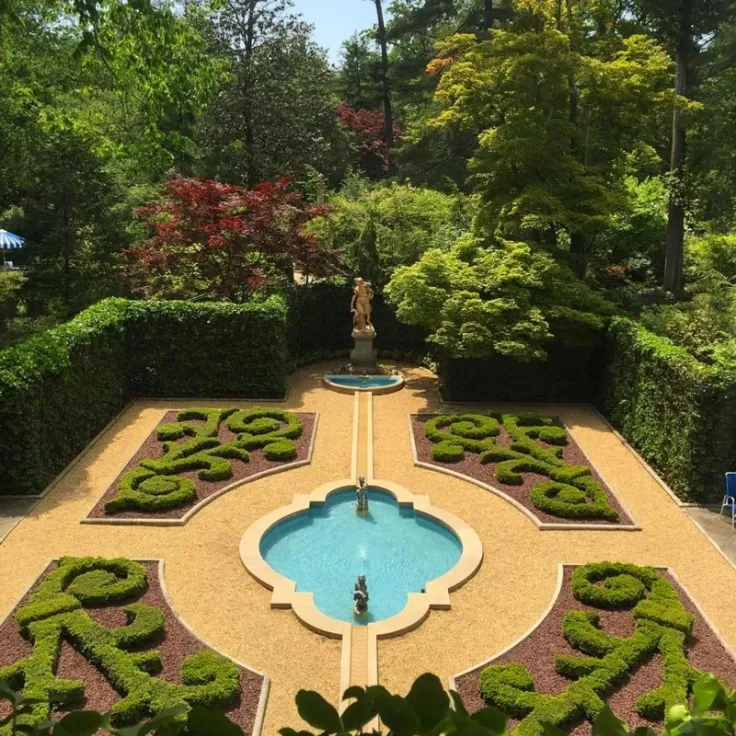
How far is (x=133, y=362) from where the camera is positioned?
18.0 metres

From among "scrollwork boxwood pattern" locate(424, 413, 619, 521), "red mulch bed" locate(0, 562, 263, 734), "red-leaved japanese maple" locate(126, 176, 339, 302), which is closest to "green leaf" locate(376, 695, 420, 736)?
"red mulch bed" locate(0, 562, 263, 734)

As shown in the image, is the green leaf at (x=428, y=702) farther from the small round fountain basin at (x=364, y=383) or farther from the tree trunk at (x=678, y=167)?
the tree trunk at (x=678, y=167)

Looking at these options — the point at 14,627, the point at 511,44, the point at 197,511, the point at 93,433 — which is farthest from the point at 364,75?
the point at 14,627

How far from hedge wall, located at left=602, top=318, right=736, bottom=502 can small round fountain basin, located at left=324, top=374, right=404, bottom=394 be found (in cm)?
598

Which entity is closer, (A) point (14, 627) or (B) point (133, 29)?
(B) point (133, 29)

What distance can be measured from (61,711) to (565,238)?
68.5 feet

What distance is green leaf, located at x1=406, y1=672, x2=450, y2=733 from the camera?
1.39 meters

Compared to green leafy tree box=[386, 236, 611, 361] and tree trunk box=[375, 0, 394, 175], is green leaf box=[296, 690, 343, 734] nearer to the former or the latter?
green leafy tree box=[386, 236, 611, 361]

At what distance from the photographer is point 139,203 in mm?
26188

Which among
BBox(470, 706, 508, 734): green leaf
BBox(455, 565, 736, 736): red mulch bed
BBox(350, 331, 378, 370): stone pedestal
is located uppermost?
BBox(470, 706, 508, 734): green leaf

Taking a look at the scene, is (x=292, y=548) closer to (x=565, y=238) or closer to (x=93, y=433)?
(x=93, y=433)

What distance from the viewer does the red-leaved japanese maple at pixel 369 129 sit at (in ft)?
129

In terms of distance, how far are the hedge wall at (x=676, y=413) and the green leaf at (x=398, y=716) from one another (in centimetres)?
1247

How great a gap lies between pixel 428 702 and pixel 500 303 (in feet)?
52.8
